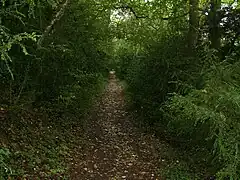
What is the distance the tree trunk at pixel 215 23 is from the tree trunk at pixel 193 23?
1.53ft

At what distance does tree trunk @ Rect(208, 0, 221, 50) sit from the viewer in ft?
32.4

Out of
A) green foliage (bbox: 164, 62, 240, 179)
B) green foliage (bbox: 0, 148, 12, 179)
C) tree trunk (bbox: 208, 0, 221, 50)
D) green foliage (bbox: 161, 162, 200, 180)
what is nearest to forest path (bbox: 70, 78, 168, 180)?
green foliage (bbox: 161, 162, 200, 180)

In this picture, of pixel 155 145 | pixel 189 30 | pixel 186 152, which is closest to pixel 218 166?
pixel 186 152

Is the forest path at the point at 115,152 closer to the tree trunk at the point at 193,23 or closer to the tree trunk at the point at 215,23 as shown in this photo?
A: the tree trunk at the point at 193,23

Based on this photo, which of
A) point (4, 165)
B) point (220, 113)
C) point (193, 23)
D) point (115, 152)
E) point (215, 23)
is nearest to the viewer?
point (4, 165)

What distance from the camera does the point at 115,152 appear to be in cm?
870

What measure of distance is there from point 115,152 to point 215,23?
14.8 ft

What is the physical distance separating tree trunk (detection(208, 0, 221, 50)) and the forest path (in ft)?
10.7

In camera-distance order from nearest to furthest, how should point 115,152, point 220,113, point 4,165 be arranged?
point 4,165 → point 220,113 → point 115,152

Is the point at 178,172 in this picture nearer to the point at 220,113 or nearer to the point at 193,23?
the point at 220,113

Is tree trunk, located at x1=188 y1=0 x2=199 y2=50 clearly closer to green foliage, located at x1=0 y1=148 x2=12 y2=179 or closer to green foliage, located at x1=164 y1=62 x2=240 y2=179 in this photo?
green foliage, located at x1=164 y1=62 x2=240 y2=179

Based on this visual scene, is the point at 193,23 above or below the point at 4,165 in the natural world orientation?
above

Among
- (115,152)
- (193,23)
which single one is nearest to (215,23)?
(193,23)

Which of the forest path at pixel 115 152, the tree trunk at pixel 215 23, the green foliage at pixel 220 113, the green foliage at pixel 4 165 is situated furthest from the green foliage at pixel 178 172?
the tree trunk at pixel 215 23
